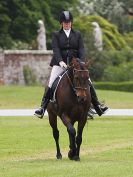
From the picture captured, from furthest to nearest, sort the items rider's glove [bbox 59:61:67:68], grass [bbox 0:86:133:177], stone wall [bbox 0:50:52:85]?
stone wall [bbox 0:50:52:85], rider's glove [bbox 59:61:67:68], grass [bbox 0:86:133:177]

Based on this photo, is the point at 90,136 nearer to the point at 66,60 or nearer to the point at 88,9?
the point at 66,60

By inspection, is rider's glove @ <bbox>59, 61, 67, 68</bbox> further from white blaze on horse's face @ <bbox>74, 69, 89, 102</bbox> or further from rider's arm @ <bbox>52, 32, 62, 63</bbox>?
white blaze on horse's face @ <bbox>74, 69, 89, 102</bbox>

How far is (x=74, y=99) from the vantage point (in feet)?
52.2

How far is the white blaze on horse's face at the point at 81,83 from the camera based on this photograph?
1548 cm

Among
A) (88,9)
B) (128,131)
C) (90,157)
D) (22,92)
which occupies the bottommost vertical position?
(88,9)

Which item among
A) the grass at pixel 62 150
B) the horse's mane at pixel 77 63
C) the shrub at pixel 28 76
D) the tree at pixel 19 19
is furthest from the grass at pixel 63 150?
the tree at pixel 19 19

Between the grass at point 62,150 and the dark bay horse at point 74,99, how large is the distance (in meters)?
0.48

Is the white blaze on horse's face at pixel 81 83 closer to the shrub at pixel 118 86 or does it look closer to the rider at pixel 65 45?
the rider at pixel 65 45

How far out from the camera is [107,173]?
1315 cm

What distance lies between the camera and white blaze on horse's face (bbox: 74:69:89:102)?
50.8 ft

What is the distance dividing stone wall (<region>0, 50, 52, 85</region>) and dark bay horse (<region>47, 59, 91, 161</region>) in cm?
3511

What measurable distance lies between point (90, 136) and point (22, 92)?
2023cm

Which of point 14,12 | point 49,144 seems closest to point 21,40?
point 14,12

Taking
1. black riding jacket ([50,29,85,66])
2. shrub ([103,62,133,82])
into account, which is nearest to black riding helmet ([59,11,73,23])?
black riding jacket ([50,29,85,66])
